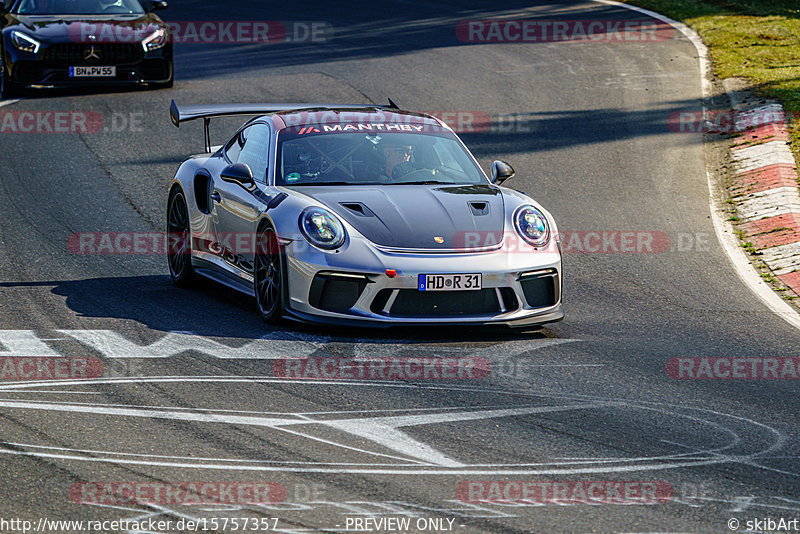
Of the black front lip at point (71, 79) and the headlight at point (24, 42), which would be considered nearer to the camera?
the headlight at point (24, 42)

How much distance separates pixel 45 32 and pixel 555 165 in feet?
24.2

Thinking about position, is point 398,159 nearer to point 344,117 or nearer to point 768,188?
point 344,117

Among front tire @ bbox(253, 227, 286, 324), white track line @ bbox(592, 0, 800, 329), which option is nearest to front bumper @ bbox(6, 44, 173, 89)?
white track line @ bbox(592, 0, 800, 329)

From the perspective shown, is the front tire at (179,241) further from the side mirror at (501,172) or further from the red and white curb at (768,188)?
the red and white curb at (768,188)

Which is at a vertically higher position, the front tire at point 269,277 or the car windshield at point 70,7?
the front tire at point 269,277

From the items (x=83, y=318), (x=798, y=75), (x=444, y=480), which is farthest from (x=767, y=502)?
(x=798, y=75)

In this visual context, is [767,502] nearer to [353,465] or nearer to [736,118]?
[353,465]

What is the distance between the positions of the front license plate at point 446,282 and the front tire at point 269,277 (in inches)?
36.2

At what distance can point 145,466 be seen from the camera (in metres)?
5.12

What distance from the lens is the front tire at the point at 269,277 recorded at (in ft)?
25.7

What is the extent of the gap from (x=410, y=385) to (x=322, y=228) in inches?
61.0

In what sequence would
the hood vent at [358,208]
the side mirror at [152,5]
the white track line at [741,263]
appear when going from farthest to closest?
the side mirror at [152,5] < the white track line at [741,263] < the hood vent at [358,208]

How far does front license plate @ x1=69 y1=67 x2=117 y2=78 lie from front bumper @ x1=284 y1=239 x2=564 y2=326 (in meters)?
10.0

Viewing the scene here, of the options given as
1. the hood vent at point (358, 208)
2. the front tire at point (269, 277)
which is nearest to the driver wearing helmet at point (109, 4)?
the front tire at point (269, 277)
